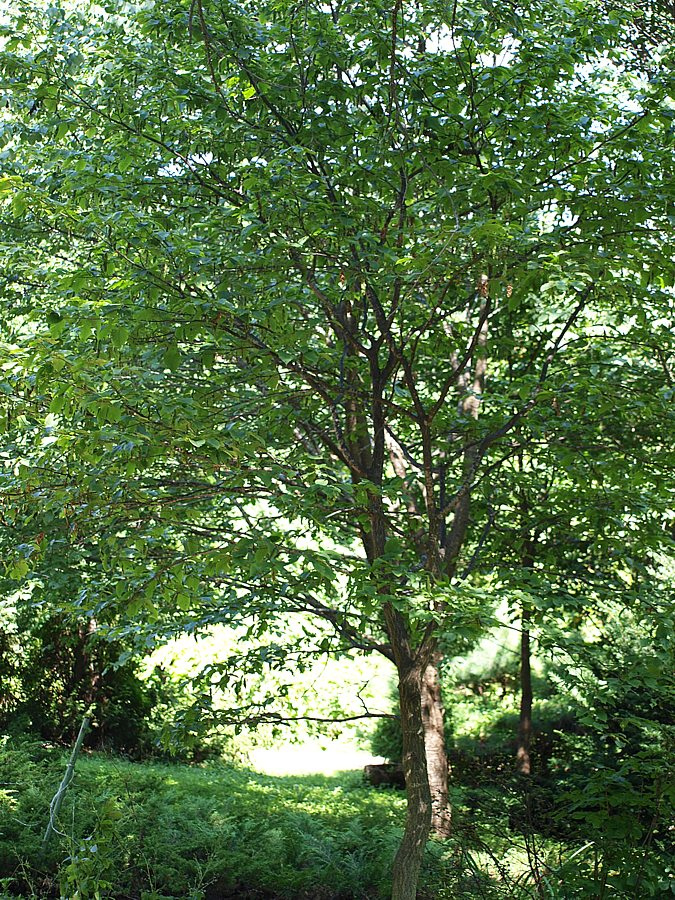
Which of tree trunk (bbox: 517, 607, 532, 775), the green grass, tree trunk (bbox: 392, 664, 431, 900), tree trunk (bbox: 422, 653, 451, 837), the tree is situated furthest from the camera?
tree trunk (bbox: 517, 607, 532, 775)

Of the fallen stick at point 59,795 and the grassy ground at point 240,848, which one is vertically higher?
the fallen stick at point 59,795

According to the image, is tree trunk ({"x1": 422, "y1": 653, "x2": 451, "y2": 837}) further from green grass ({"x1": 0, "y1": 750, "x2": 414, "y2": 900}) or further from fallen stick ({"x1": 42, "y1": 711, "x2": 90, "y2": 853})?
fallen stick ({"x1": 42, "y1": 711, "x2": 90, "y2": 853})

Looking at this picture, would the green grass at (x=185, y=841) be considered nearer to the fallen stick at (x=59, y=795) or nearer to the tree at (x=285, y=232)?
the fallen stick at (x=59, y=795)

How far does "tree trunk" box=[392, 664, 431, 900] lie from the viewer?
3.71 m

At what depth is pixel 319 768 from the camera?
398 inches

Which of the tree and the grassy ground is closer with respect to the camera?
the tree

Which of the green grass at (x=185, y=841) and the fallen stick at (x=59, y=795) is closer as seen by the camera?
the fallen stick at (x=59, y=795)

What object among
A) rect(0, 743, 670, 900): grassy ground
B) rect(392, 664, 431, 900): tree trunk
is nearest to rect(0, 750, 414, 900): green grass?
rect(0, 743, 670, 900): grassy ground

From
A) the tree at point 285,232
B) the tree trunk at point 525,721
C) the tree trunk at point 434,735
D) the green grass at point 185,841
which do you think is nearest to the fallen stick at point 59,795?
the green grass at point 185,841

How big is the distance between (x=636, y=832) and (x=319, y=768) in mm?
7722

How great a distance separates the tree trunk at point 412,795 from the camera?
3.71 metres

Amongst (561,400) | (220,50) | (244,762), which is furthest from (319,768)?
(220,50)

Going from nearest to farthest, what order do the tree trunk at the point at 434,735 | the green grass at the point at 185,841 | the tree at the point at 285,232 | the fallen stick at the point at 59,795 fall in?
the tree at the point at 285,232
the fallen stick at the point at 59,795
the green grass at the point at 185,841
the tree trunk at the point at 434,735

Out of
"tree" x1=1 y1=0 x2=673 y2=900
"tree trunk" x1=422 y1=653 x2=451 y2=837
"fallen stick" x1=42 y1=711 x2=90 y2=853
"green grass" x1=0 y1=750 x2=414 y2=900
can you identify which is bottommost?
"green grass" x1=0 y1=750 x2=414 y2=900
